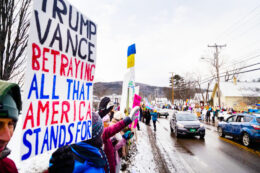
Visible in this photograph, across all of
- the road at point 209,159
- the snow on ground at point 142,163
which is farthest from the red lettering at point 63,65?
the road at point 209,159

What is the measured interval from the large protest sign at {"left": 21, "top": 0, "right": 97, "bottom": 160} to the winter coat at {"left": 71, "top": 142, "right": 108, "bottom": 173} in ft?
0.33

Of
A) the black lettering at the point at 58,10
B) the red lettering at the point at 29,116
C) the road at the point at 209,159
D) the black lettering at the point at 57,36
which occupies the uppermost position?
the black lettering at the point at 58,10

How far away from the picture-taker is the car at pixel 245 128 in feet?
26.8

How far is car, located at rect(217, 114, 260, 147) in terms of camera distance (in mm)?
8164

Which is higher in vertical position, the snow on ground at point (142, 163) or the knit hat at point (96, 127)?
the knit hat at point (96, 127)

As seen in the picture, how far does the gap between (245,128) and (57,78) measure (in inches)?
384

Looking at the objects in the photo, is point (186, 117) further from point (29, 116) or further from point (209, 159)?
point (29, 116)

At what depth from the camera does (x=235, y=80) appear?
52.1 metres

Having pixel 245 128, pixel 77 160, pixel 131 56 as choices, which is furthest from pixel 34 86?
pixel 245 128

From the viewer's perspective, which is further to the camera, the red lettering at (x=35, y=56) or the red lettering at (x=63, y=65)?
the red lettering at (x=63, y=65)

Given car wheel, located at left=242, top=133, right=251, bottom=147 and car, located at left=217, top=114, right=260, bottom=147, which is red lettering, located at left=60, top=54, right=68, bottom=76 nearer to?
car, located at left=217, top=114, right=260, bottom=147

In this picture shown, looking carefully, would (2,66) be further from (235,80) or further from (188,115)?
(235,80)

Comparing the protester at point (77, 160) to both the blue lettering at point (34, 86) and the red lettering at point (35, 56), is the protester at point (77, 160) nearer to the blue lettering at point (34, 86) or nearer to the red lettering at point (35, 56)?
the blue lettering at point (34, 86)

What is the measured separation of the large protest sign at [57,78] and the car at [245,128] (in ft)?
29.4
